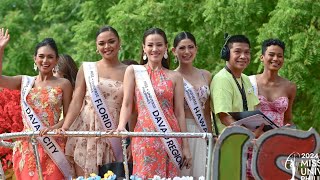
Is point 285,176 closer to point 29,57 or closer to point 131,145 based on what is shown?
point 131,145

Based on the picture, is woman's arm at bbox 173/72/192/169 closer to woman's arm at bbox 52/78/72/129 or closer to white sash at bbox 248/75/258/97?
white sash at bbox 248/75/258/97

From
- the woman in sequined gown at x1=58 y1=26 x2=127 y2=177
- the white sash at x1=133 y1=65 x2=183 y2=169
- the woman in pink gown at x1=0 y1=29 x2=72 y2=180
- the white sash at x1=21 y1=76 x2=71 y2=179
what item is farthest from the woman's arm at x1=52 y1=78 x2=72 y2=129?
the white sash at x1=133 y1=65 x2=183 y2=169

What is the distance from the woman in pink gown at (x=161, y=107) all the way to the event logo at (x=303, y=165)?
1.21m

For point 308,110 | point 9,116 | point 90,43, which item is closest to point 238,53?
point 9,116

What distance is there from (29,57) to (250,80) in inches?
302

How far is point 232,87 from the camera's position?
6.51 metres

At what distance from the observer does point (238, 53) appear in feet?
21.9

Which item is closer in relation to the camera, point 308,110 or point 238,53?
point 238,53

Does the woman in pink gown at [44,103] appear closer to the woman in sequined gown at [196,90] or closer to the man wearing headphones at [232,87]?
the woman in sequined gown at [196,90]

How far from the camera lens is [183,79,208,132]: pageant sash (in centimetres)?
661

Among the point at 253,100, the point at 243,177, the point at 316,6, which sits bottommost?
the point at 243,177

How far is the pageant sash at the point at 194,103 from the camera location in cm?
661

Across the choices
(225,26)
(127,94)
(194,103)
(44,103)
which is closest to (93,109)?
(44,103)

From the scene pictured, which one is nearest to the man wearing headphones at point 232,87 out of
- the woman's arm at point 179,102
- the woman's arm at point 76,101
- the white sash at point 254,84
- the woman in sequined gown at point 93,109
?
the white sash at point 254,84
